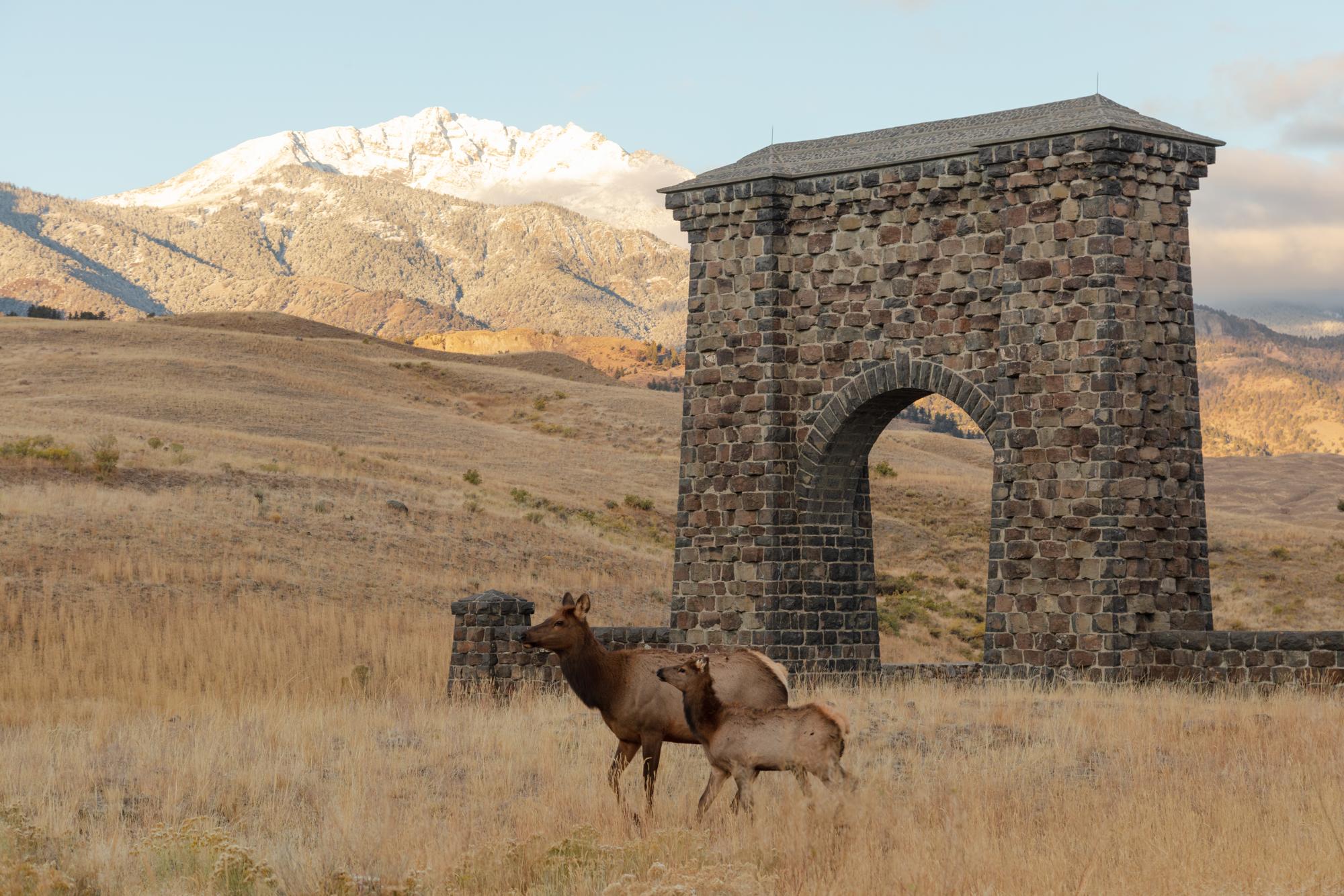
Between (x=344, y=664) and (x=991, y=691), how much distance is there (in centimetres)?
1128

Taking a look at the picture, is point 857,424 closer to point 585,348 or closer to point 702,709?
point 702,709

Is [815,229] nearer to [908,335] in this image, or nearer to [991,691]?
[908,335]

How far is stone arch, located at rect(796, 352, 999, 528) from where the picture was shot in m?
21.9

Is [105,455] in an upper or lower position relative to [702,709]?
upper

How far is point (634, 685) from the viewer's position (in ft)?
39.8

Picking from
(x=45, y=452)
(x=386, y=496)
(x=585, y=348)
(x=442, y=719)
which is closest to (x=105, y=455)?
(x=45, y=452)

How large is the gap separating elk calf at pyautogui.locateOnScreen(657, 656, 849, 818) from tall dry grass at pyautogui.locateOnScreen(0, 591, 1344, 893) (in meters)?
0.26

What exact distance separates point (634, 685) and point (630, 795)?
3.82 feet

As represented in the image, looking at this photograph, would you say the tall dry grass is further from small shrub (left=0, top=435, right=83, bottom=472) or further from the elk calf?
small shrub (left=0, top=435, right=83, bottom=472)

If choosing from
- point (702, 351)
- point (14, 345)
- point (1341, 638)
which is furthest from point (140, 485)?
point (14, 345)

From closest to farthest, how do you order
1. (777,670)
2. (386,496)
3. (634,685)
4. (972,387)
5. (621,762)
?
(634,685) → (621,762) → (777,670) → (972,387) → (386,496)

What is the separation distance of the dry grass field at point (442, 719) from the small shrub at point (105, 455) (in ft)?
0.49

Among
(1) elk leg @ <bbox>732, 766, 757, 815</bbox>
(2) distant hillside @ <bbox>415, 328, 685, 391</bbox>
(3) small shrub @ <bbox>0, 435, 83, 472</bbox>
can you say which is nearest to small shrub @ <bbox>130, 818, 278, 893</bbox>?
(1) elk leg @ <bbox>732, 766, 757, 815</bbox>

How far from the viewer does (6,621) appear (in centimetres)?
2689
